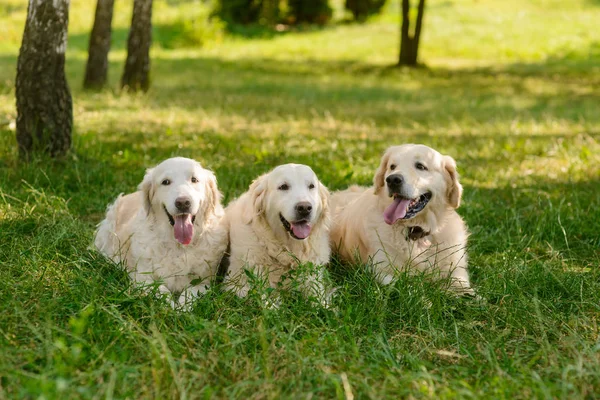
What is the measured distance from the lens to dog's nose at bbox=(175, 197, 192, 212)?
14.9ft

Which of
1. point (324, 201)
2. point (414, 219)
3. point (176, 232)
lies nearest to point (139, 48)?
point (176, 232)

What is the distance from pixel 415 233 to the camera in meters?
5.02

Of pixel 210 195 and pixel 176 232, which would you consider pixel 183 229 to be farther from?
pixel 210 195

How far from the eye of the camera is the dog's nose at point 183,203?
4543mm

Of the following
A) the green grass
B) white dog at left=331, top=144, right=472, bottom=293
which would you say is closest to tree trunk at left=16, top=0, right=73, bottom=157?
the green grass

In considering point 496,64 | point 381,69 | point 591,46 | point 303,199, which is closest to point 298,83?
point 381,69

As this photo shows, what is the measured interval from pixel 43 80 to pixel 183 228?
2.85 m

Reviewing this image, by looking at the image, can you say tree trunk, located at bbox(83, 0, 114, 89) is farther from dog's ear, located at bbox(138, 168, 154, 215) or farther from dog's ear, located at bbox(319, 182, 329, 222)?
dog's ear, located at bbox(319, 182, 329, 222)

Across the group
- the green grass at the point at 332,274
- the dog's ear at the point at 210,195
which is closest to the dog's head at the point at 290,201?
the dog's ear at the point at 210,195

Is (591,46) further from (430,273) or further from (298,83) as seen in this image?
(430,273)

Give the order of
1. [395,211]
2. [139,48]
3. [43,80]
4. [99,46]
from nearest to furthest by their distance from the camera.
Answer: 1. [395,211]
2. [43,80]
3. [139,48]
4. [99,46]

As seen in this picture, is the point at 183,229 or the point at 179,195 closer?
the point at 179,195

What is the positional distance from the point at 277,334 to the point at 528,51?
79.0 feet

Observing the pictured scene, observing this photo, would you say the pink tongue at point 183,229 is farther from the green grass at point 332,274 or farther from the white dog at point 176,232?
the green grass at point 332,274
